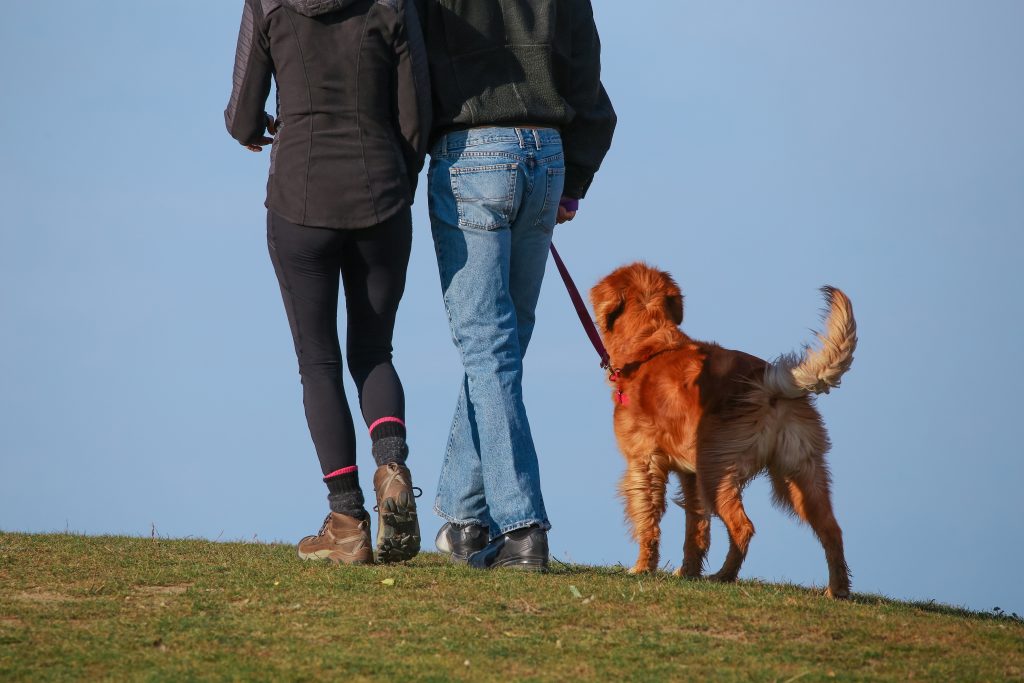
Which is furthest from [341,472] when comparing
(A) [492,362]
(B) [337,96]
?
(B) [337,96]

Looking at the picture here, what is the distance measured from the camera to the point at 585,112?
5426mm

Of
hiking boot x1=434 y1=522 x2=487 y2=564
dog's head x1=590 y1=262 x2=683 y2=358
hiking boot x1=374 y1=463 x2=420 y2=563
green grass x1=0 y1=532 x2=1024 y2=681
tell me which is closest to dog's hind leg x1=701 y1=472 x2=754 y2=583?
green grass x1=0 y1=532 x2=1024 y2=681

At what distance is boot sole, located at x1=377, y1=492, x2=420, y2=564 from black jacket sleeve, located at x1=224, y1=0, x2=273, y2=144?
1694 millimetres

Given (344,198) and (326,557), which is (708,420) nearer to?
(326,557)

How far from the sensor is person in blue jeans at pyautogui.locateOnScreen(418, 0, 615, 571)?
4977mm

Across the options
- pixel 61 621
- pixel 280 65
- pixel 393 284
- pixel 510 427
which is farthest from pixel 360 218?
pixel 61 621

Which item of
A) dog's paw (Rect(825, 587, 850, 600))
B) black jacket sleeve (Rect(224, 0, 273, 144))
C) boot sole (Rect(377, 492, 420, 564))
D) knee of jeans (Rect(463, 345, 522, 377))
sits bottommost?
dog's paw (Rect(825, 587, 850, 600))

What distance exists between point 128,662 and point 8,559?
2.00 metres

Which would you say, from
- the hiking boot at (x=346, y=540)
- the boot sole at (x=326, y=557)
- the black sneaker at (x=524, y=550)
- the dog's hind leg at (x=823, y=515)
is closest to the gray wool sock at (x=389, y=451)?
the hiking boot at (x=346, y=540)

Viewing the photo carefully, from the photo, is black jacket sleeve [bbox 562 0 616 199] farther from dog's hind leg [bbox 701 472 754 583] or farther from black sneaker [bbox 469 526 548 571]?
black sneaker [bbox 469 526 548 571]

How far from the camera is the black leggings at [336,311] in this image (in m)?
4.87

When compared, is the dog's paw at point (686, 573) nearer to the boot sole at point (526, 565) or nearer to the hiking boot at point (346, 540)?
the boot sole at point (526, 565)

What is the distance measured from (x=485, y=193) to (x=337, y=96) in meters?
0.75

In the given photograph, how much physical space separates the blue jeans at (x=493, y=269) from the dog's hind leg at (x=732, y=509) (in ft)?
3.34
